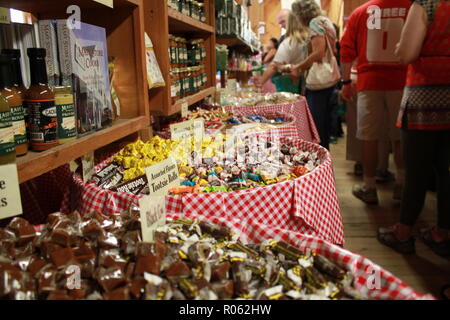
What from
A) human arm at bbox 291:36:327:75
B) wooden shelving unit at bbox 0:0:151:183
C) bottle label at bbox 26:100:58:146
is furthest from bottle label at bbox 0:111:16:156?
human arm at bbox 291:36:327:75

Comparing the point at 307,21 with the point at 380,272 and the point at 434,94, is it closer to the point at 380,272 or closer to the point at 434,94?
the point at 434,94

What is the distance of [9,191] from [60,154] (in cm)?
24

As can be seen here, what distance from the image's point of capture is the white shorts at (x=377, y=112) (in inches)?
141

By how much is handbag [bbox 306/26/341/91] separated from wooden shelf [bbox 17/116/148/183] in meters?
3.46

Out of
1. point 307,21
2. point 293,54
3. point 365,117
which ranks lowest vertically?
point 365,117

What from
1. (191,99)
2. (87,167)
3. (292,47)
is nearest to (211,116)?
(191,99)

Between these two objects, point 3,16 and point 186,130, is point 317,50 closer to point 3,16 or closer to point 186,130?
point 186,130

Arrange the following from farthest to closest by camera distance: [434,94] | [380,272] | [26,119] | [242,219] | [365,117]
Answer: [365,117]
[434,94]
[242,219]
[26,119]
[380,272]

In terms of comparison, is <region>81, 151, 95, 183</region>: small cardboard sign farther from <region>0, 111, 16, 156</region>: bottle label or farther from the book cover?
<region>0, 111, 16, 156</region>: bottle label

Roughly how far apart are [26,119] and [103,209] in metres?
0.33

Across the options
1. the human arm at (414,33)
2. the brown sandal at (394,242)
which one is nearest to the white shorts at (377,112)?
the brown sandal at (394,242)

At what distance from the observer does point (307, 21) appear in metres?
4.69
